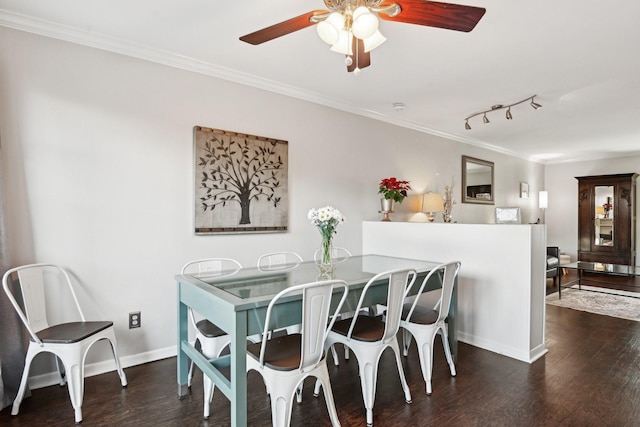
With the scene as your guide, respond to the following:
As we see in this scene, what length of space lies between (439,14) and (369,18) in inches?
12.1

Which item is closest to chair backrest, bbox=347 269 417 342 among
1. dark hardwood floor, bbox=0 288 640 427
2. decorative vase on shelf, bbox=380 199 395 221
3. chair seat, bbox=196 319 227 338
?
dark hardwood floor, bbox=0 288 640 427

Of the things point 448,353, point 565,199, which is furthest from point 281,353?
point 565,199

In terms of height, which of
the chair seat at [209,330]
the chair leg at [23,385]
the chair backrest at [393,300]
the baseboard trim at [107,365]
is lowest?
the baseboard trim at [107,365]

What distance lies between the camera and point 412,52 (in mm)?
2721

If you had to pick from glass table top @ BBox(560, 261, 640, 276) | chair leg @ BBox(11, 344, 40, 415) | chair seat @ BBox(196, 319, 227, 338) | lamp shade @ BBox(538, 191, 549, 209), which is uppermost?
lamp shade @ BBox(538, 191, 549, 209)

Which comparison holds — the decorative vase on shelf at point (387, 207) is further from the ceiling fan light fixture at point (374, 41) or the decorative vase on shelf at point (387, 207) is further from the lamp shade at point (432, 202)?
the ceiling fan light fixture at point (374, 41)

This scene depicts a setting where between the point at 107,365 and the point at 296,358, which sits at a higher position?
the point at 296,358

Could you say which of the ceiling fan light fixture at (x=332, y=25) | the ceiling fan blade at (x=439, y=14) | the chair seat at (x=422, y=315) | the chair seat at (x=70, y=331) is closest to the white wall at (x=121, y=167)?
the chair seat at (x=70, y=331)

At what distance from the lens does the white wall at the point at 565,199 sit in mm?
7305

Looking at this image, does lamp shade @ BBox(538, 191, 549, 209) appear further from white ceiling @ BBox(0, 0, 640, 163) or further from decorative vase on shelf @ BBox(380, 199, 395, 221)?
decorative vase on shelf @ BBox(380, 199, 395, 221)

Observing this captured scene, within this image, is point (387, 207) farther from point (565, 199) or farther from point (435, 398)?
point (565, 199)

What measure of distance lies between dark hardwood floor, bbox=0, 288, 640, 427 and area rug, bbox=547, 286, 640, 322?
142cm

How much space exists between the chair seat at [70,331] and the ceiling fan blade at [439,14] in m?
2.41

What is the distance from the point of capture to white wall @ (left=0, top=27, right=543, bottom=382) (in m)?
2.31
